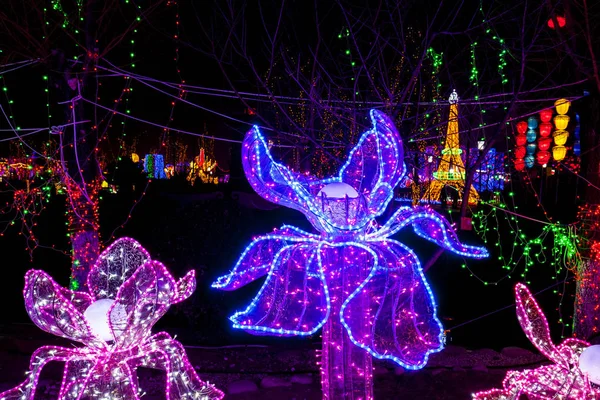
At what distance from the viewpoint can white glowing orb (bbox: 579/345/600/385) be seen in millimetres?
2650

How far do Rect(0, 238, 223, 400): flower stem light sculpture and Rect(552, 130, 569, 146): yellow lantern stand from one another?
404 inches

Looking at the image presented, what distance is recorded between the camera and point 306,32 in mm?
6711

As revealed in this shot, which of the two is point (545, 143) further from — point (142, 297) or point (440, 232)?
point (142, 297)

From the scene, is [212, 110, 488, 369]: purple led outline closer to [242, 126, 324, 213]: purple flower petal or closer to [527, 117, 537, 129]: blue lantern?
[242, 126, 324, 213]: purple flower petal

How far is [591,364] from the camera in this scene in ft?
8.75

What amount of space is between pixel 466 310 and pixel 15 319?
629 cm

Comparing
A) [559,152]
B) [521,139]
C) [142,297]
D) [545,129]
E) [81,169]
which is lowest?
[142,297]

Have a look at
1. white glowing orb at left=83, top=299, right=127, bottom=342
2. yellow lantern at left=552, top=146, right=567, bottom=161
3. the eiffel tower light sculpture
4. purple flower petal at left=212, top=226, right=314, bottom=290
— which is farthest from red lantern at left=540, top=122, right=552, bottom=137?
white glowing orb at left=83, top=299, right=127, bottom=342

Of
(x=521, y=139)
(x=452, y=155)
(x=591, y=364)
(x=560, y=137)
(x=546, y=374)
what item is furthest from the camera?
(x=521, y=139)

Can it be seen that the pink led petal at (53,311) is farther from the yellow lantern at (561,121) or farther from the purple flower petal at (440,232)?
the yellow lantern at (561,121)

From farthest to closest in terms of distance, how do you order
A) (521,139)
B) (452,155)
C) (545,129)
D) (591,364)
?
(521,139) < (545,129) < (452,155) < (591,364)

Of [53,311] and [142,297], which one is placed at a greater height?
[142,297]

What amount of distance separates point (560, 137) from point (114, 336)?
11500mm

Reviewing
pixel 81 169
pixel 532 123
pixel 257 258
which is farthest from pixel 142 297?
pixel 532 123
